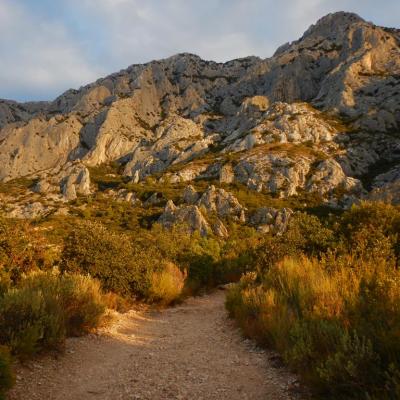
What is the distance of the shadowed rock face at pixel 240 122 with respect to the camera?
246 feet

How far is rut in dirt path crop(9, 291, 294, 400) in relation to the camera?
538 centimetres

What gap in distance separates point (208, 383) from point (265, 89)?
131060mm

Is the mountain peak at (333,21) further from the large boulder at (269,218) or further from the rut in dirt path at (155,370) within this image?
the rut in dirt path at (155,370)

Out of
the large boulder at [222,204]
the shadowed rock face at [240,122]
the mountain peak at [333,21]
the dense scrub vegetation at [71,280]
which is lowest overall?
the dense scrub vegetation at [71,280]

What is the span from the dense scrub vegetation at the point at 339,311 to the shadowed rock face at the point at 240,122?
181 ft

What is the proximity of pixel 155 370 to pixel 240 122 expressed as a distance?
109774 mm

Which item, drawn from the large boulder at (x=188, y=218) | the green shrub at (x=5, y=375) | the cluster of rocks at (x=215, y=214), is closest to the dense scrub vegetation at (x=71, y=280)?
the green shrub at (x=5, y=375)

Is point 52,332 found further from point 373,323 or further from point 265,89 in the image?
point 265,89

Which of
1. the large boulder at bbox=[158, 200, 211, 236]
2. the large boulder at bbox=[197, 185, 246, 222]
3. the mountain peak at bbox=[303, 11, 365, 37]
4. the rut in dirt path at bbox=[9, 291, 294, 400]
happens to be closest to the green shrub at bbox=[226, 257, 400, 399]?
the rut in dirt path at bbox=[9, 291, 294, 400]

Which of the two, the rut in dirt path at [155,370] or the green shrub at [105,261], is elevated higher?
the green shrub at [105,261]

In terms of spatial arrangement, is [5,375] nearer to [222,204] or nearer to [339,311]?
[339,311]

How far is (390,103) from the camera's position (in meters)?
88.8

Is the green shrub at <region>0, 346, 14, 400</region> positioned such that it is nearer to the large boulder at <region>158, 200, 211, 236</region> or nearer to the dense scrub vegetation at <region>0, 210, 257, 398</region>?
the dense scrub vegetation at <region>0, 210, 257, 398</region>

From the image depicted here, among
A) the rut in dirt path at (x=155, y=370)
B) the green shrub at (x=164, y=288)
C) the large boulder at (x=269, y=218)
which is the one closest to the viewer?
the rut in dirt path at (x=155, y=370)
